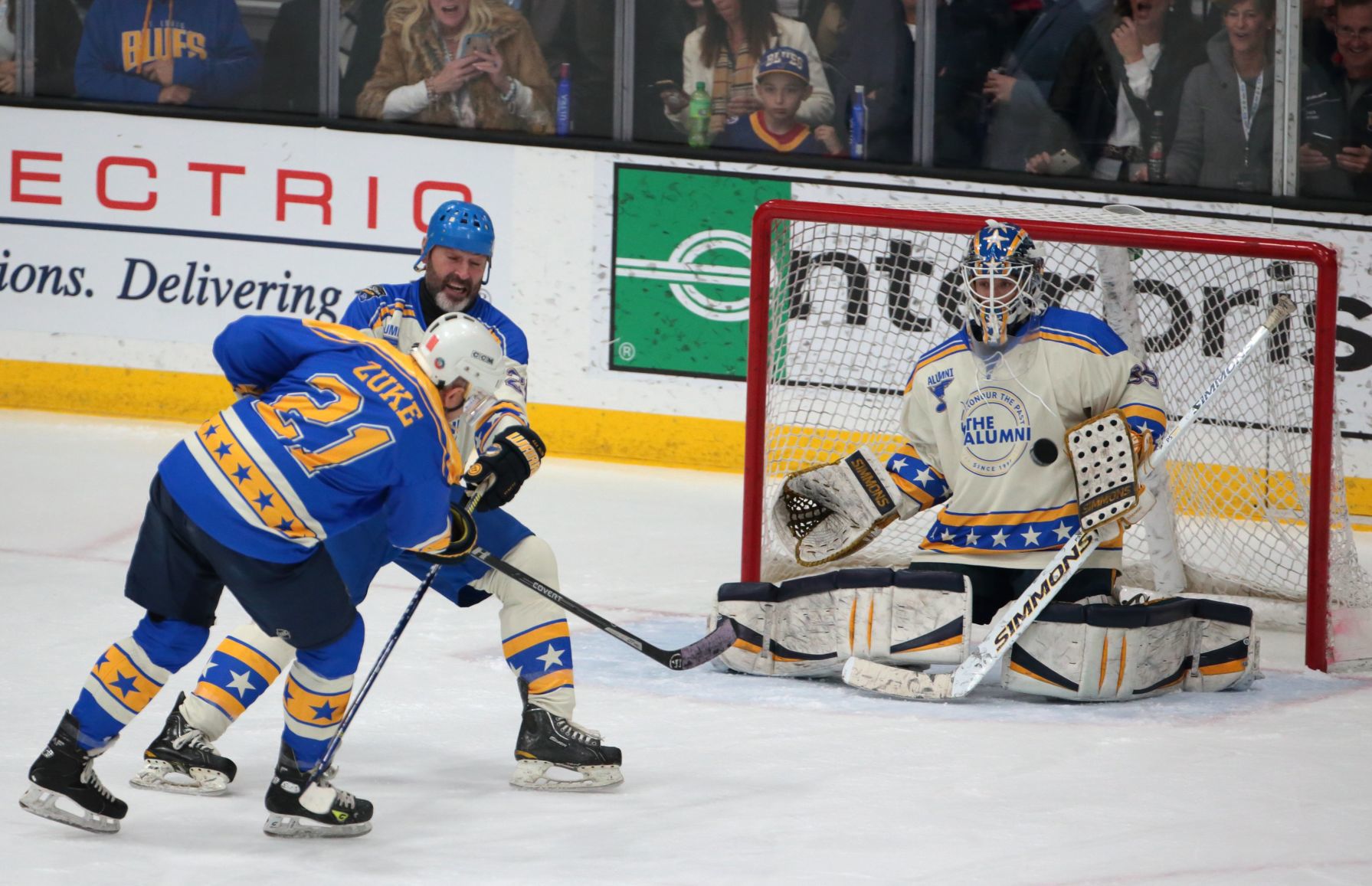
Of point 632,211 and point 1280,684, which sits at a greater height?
point 632,211

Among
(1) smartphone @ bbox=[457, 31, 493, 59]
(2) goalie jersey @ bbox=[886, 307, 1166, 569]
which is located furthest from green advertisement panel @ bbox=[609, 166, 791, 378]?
(2) goalie jersey @ bbox=[886, 307, 1166, 569]

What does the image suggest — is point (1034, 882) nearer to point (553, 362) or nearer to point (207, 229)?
point (553, 362)

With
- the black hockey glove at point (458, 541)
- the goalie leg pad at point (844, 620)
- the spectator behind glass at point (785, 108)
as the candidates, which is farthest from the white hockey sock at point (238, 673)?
the spectator behind glass at point (785, 108)

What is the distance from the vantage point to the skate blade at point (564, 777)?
3535 millimetres

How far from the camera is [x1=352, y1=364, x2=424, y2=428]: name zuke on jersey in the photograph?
9.95ft

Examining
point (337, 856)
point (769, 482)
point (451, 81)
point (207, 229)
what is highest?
point (451, 81)

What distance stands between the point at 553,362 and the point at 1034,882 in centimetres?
381

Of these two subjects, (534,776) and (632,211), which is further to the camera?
(632,211)

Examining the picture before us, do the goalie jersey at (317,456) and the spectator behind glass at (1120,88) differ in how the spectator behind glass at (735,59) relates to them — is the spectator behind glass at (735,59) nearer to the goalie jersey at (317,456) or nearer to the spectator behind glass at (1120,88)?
the spectator behind glass at (1120,88)

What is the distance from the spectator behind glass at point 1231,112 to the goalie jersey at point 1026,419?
205cm

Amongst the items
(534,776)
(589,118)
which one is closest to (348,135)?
(589,118)

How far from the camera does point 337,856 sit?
3162 mm

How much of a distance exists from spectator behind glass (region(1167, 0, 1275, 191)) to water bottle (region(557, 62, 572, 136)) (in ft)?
6.46

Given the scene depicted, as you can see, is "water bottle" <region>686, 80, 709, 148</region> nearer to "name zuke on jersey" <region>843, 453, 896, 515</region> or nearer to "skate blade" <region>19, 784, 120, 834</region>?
"name zuke on jersey" <region>843, 453, 896, 515</region>
